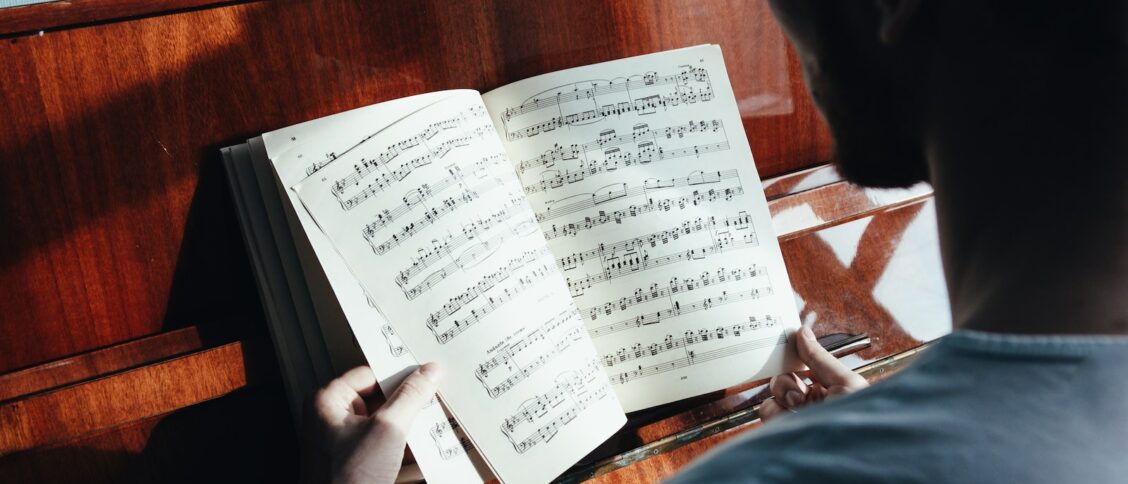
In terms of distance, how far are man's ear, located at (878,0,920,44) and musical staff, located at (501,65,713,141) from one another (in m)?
0.43

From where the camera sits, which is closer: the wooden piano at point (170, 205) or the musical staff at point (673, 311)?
the wooden piano at point (170, 205)

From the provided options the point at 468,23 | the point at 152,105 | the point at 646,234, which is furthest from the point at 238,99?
the point at 646,234

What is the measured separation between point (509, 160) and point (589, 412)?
1.08ft

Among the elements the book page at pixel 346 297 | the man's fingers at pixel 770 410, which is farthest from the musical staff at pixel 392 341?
the man's fingers at pixel 770 410

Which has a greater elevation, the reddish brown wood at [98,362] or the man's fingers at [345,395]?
the reddish brown wood at [98,362]

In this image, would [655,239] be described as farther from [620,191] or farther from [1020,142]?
[1020,142]

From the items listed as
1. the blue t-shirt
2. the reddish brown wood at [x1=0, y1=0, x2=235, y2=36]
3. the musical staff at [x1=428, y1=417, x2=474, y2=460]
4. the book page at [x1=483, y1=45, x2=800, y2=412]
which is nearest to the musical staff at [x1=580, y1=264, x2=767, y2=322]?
the book page at [x1=483, y1=45, x2=800, y2=412]

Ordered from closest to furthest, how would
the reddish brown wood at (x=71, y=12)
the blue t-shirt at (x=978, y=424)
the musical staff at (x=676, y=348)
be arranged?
1. the blue t-shirt at (x=978, y=424)
2. the reddish brown wood at (x=71, y=12)
3. the musical staff at (x=676, y=348)

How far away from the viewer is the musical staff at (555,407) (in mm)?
888

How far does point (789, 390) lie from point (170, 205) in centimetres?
82

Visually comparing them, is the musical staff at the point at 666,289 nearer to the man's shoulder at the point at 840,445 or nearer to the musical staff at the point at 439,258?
the musical staff at the point at 439,258

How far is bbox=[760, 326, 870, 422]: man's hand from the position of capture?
101cm

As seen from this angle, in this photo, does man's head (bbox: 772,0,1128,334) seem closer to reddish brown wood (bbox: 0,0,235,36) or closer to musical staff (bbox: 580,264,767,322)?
musical staff (bbox: 580,264,767,322)

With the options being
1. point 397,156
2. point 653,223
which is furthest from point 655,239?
point 397,156
